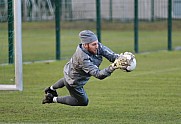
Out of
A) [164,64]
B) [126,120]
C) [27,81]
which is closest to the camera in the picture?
[126,120]

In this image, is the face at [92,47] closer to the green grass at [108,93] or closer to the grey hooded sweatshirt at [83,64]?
the grey hooded sweatshirt at [83,64]

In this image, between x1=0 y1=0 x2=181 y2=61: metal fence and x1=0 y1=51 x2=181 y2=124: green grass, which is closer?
x1=0 y1=51 x2=181 y2=124: green grass

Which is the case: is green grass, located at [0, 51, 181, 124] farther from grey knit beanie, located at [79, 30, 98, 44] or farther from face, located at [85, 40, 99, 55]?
grey knit beanie, located at [79, 30, 98, 44]

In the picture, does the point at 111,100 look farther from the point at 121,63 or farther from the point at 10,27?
the point at 10,27

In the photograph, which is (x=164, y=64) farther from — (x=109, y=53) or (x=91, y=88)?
(x=109, y=53)

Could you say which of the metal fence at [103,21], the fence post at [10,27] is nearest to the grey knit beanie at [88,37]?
the fence post at [10,27]

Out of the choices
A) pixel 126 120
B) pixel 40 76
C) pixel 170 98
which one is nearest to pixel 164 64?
Answer: pixel 40 76

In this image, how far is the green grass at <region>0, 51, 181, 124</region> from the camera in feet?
33.7

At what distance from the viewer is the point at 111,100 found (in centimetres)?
1230

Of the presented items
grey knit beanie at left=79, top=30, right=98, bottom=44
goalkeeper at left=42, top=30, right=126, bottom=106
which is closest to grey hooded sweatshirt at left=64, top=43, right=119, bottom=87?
goalkeeper at left=42, top=30, right=126, bottom=106

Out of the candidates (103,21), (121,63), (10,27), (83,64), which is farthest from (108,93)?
(103,21)

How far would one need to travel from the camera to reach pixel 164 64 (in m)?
19.2

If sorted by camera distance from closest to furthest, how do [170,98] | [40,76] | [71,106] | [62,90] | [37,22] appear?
[71,106], [170,98], [62,90], [40,76], [37,22]

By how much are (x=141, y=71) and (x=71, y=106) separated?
20.0ft
